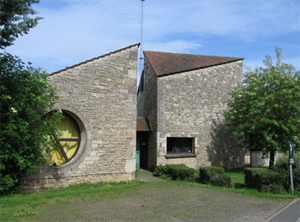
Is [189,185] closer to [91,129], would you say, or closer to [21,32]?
[91,129]

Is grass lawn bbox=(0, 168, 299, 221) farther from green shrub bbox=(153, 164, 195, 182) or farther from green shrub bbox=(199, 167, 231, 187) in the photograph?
green shrub bbox=(153, 164, 195, 182)

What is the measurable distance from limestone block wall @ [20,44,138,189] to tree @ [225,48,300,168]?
639cm

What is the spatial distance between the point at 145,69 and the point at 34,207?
11.2 metres

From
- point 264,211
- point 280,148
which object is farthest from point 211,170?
point 280,148

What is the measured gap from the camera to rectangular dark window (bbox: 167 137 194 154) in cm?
1370

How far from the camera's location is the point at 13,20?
657 cm

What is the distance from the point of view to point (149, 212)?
6.16m

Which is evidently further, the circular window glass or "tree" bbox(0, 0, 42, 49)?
the circular window glass

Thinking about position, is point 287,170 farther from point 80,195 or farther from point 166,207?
point 80,195

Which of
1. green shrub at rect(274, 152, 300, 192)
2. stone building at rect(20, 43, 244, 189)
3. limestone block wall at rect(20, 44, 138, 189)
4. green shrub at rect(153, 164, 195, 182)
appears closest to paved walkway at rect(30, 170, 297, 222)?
green shrub at rect(274, 152, 300, 192)

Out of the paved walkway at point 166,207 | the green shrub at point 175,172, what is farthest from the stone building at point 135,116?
the paved walkway at point 166,207

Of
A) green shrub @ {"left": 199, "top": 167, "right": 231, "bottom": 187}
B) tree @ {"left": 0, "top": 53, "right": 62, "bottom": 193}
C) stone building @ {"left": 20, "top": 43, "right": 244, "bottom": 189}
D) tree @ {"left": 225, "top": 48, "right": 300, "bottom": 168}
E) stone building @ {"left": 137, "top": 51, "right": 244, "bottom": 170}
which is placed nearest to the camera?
tree @ {"left": 0, "top": 53, "right": 62, "bottom": 193}

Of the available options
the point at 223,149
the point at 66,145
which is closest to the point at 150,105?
the point at 223,149

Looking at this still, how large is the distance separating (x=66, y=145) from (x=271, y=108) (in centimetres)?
994
